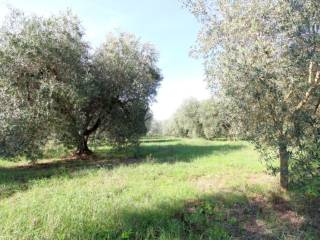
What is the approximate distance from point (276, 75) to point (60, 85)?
39.1 feet

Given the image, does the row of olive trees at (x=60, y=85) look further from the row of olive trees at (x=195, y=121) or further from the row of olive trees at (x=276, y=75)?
the row of olive trees at (x=195, y=121)

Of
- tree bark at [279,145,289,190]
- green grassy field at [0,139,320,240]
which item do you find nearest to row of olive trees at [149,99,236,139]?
green grassy field at [0,139,320,240]

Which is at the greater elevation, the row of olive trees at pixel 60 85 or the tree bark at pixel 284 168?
the row of olive trees at pixel 60 85

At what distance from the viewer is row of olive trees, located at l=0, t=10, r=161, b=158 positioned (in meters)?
15.8

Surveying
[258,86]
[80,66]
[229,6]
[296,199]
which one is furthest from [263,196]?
[80,66]

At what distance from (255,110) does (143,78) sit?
1309 centimetres

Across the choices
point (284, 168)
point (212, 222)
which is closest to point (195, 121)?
point (284, 168)

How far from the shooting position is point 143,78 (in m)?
A: 21.8

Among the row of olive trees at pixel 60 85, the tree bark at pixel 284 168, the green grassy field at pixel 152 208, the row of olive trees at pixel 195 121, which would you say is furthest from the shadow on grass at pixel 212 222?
the row of olive trees at pixel 195 121

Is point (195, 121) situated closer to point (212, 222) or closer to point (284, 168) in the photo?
point (284, 168)

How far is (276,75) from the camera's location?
8.73 m

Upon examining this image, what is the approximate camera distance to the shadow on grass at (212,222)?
275 inches

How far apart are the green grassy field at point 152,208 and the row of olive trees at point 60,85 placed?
147 inches

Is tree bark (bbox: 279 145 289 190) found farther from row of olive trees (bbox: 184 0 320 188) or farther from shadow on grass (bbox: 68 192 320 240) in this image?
shadow on grass (bbox: 68 192 320 240)
